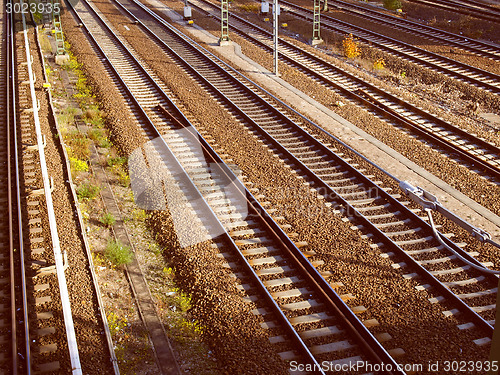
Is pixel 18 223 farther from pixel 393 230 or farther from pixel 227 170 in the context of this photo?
pixel 393 230

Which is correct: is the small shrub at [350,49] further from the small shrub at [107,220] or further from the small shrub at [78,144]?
the small shrub at [107,220]

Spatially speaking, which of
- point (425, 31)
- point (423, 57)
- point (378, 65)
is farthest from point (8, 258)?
point (425, 31)

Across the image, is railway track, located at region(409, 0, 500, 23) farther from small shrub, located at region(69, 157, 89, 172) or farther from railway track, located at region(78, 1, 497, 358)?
small shrub, located at region(69, 157, 89, 172)

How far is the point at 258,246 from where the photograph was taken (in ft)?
34.4

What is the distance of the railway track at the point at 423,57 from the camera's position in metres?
→ 20.4

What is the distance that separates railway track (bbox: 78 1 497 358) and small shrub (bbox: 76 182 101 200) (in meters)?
4.85

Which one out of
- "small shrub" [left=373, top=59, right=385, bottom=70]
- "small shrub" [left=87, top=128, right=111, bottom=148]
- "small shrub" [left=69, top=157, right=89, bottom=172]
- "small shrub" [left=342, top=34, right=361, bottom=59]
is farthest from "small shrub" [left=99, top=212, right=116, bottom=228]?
"small shrub" [left=342, top=34, right=361, bottom=59]

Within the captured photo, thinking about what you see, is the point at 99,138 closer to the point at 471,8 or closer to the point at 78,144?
the point at 78,144

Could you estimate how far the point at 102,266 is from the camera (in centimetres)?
1017

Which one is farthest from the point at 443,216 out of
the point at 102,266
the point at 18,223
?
the point at 18,223

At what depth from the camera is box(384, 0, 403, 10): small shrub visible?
112 feet

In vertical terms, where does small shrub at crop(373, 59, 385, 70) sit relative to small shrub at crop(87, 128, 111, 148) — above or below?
above

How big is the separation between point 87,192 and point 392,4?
1114 inches

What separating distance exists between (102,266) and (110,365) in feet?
9.13
